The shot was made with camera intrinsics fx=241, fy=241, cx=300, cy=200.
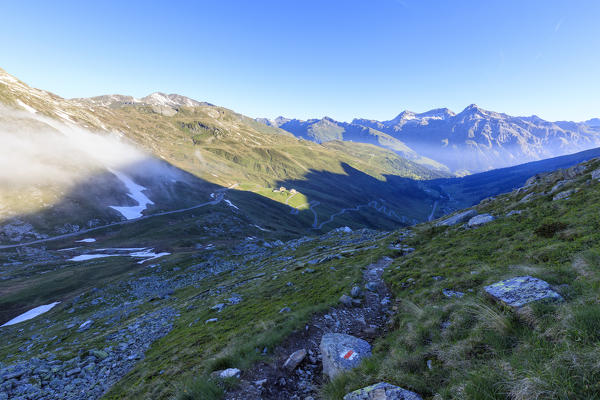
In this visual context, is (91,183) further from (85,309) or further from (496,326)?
(496,326)

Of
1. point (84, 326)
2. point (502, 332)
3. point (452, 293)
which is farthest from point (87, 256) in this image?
point (502, 332)

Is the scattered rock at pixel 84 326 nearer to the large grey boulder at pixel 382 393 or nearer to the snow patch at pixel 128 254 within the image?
the large grey boulder at pixel 382 393

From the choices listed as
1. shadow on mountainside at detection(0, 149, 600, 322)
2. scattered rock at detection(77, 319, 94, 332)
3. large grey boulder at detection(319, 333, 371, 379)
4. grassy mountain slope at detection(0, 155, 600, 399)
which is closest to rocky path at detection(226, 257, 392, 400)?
grassy mountain slope at detection(0, 155, 600, 399)

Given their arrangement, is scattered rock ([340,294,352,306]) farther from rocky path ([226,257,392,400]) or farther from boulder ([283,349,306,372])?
boulder ([283,349,306,372])

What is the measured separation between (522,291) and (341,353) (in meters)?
6.50

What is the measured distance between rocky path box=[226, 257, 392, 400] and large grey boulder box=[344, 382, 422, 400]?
8.72 ft

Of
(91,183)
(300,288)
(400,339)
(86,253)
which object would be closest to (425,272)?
(400,339)

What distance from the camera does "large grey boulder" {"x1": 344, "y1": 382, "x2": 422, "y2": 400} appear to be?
561 centimetres

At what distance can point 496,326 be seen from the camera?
6.64m

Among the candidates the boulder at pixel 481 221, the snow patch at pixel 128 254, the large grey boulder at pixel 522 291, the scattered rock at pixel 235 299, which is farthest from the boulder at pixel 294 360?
the snow patch at pixel 128 254

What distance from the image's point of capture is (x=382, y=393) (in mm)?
5770

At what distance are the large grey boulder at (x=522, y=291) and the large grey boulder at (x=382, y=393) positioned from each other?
15.0 feet

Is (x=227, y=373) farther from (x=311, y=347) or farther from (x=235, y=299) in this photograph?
(x=235, y=299)

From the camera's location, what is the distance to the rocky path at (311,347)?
8.50 metres
